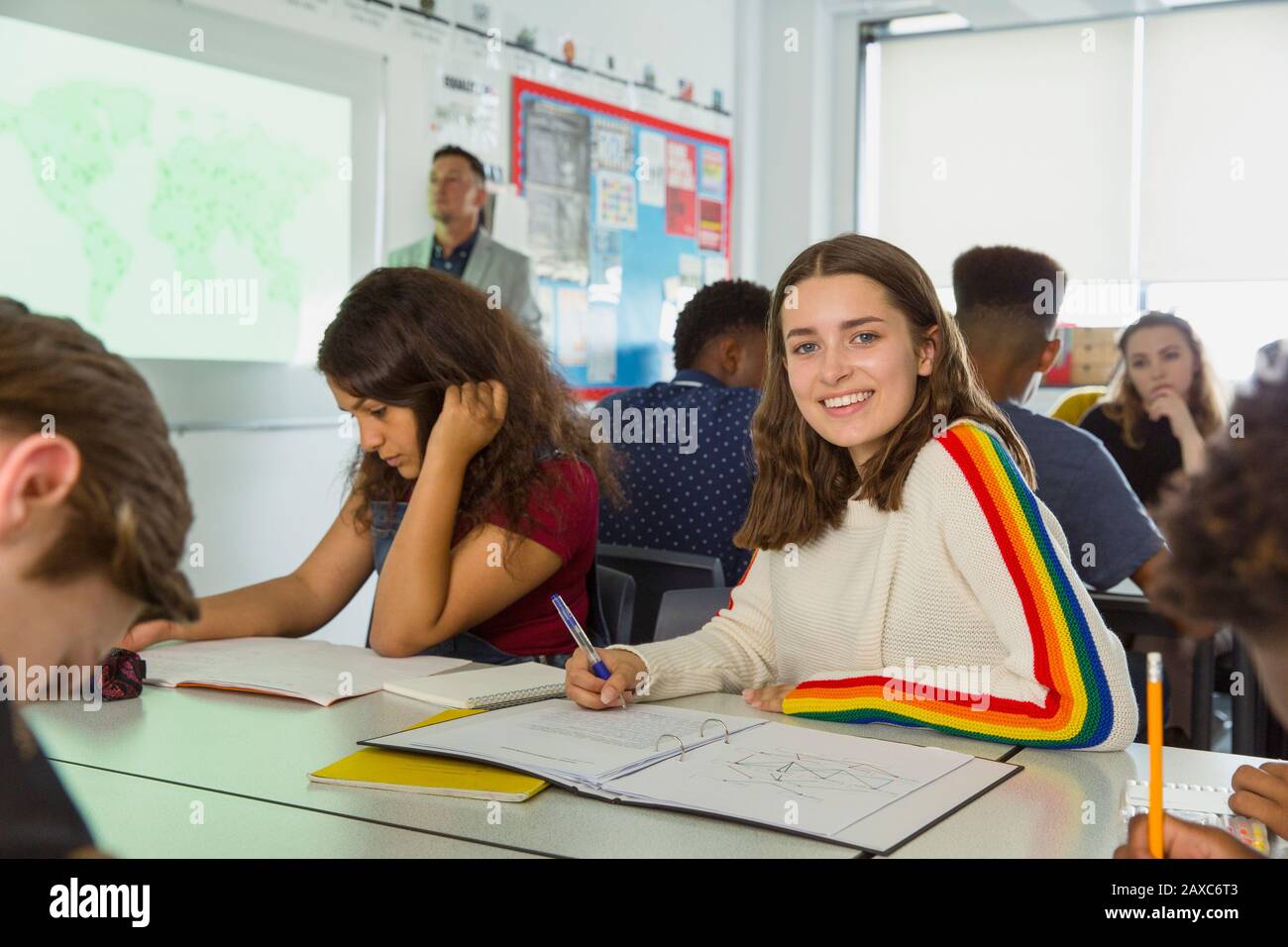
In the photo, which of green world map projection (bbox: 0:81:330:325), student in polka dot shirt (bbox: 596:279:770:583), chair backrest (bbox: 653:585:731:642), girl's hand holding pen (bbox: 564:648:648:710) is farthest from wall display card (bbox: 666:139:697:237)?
girl's hand holding pen (bbox: 564:648:648:710)

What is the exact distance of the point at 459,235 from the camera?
3.96m

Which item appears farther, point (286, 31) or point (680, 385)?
point (286, 31)

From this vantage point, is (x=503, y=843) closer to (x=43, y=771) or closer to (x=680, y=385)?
(x=43, y=771)

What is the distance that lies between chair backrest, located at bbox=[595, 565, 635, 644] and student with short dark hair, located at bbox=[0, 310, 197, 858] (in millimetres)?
1525

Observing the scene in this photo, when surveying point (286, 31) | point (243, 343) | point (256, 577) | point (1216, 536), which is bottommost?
point (256, 577)

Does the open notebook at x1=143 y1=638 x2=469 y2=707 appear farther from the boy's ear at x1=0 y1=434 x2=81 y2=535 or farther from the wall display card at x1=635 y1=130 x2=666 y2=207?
the wall display card at x1=635 y1=130 x2=666 y2=207

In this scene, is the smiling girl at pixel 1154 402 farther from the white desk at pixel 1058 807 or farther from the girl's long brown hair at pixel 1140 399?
the white desk at pixel 1058 807

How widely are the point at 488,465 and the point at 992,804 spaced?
3.64ft

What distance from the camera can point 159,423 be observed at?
0.65 meters

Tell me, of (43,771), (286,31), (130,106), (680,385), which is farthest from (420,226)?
(43,771)

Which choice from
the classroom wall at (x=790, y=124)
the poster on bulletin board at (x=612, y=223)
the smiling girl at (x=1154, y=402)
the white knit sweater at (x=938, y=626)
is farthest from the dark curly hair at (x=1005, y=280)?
the classroom wall at (x=790, y=124)

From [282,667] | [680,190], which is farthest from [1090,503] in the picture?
[680,190]

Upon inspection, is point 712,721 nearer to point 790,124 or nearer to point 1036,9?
point 1036,9
